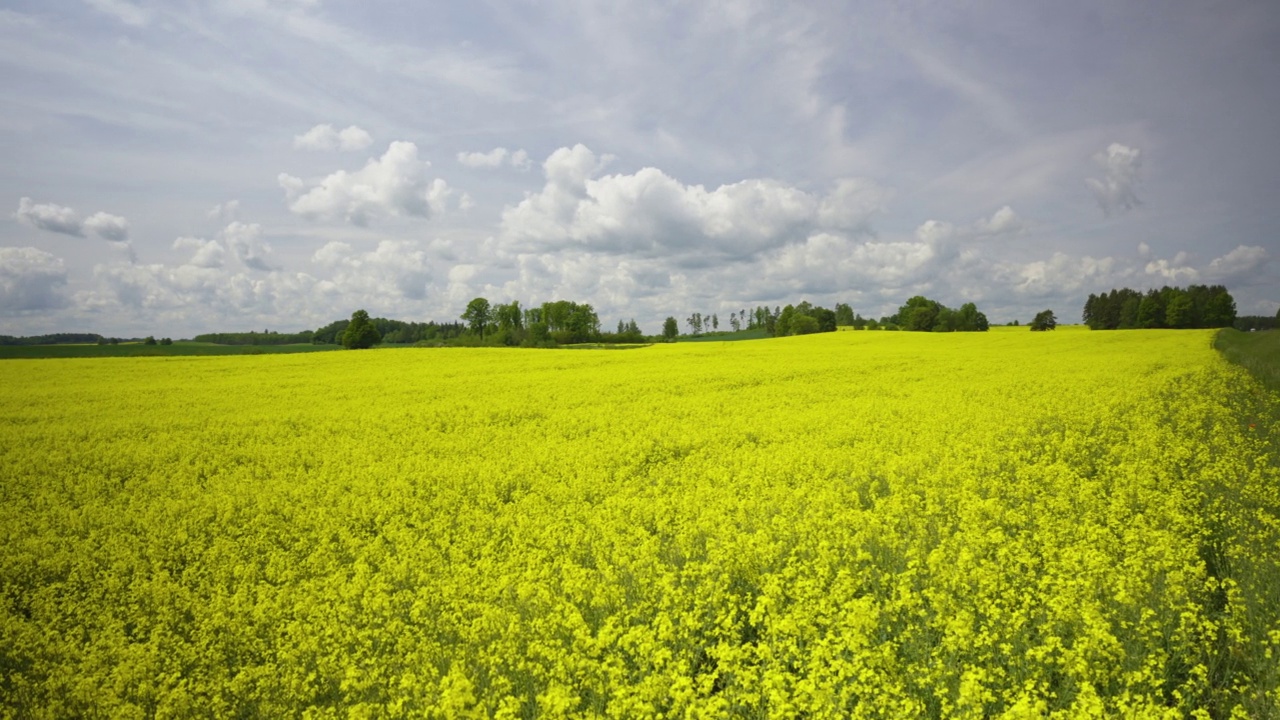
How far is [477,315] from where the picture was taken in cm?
7175

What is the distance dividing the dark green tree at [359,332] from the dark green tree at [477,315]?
1940cm

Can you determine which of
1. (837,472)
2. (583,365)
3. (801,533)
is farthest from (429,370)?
(801,533)

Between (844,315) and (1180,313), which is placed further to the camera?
(844,315)

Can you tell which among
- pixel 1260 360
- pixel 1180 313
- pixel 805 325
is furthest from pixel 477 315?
pixel 1180 313

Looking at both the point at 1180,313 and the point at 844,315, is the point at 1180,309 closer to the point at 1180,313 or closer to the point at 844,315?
the point at 1180,313

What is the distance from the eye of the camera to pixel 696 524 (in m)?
7.87

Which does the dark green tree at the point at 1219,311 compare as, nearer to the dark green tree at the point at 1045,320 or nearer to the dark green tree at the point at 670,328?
the dark green tree at the point at 1045,320

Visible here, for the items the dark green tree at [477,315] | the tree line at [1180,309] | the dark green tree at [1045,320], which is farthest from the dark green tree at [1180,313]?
the dark green tree at [477,315]

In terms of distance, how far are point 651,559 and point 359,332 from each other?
5105 cm

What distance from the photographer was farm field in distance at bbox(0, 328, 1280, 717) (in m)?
4.50

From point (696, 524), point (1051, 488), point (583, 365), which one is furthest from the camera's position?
point (583, 365)

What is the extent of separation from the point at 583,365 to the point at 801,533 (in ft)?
81.2

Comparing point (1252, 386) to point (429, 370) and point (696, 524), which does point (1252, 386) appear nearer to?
point (696, 524)

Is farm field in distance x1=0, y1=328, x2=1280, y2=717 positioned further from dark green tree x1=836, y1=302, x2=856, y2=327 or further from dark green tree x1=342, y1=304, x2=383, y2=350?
dark green tree x1=836, y1=302, x2=856, y2=327
